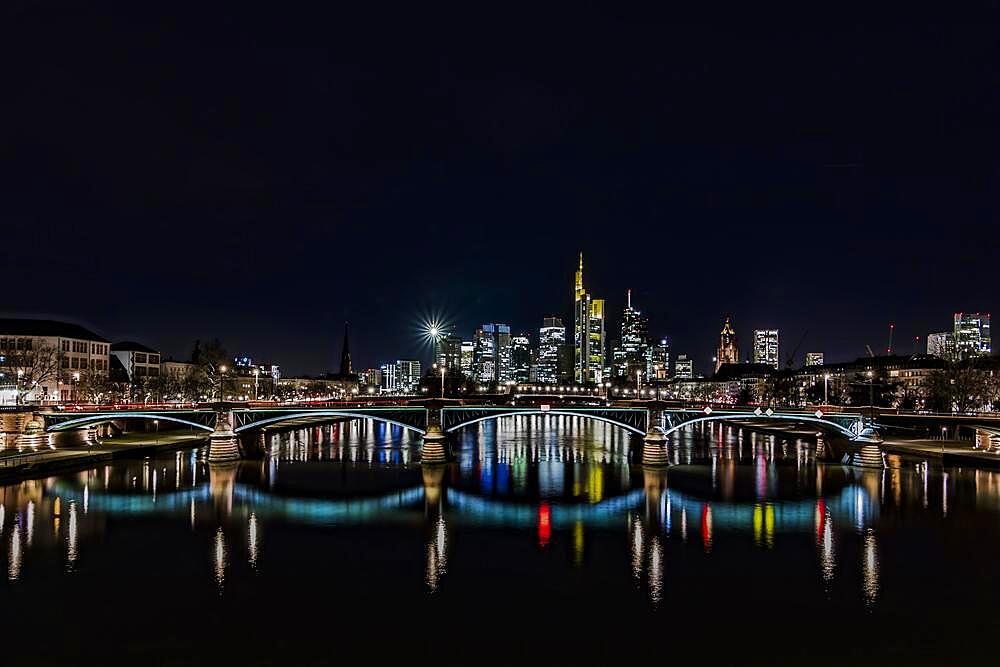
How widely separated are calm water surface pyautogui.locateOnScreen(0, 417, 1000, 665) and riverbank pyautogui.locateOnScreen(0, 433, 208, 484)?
2.80m

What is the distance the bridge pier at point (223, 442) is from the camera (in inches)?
3398

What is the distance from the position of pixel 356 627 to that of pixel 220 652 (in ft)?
19.6

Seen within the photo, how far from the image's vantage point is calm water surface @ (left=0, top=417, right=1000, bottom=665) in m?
31.0

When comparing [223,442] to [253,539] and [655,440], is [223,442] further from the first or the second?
[655,440]

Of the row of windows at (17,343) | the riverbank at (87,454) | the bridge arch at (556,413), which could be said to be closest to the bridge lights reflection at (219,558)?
the riverbank at (87,454)

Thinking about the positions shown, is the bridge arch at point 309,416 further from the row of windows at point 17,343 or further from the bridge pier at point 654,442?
the row of windows at point 17,343

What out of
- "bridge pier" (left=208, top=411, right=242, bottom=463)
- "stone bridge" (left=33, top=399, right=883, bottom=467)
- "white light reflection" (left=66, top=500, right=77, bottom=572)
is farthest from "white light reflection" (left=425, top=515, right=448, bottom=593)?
"bridge pier" (left=208, top=411, right=242, bottom=463)

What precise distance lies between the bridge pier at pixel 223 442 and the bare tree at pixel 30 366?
145 feet

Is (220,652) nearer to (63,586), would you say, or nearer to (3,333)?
(63,586)

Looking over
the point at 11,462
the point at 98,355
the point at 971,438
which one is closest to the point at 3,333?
the point at 98,355

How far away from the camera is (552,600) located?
37094 mm

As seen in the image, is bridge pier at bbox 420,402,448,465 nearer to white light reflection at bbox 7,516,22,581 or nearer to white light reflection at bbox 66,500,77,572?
white light reflection at bbox 66,500,77,572

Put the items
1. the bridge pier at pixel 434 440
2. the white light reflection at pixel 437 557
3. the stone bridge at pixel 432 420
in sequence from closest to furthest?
1. the white light reflection at pixel 437 557
2. the stone bridge at pixel 432 420
3. the bridge pier at pixel 434 440

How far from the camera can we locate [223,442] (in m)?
87.1
